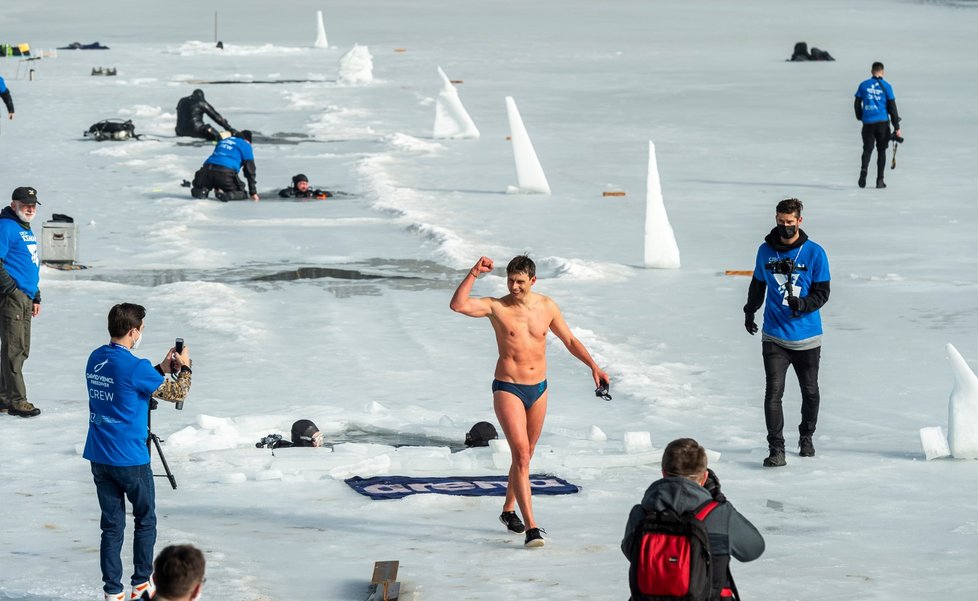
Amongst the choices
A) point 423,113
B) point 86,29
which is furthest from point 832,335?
point 86,29

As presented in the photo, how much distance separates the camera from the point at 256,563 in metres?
8.64

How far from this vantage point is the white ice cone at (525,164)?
83.2 ft

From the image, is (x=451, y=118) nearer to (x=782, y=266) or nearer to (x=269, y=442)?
(x=269, y=442)

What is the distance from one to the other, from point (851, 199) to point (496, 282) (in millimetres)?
8104

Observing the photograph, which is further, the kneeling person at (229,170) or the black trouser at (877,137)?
the kneeling person at (229,170)

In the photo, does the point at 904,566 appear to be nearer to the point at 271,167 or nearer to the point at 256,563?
the point at 256,563

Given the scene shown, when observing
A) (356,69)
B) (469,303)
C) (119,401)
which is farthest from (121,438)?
(356,69)

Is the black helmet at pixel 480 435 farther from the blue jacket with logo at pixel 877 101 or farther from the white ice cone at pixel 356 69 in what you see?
the white ice cone at pixel 356 69

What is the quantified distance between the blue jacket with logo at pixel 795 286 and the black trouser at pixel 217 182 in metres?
15.9

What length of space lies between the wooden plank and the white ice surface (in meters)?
0.16

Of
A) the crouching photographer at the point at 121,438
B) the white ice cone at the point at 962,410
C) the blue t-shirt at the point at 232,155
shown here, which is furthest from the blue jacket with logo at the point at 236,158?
the crouching photographer at the point at 121,438

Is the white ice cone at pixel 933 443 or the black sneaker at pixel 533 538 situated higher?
the white ice cone at pixel 933 443

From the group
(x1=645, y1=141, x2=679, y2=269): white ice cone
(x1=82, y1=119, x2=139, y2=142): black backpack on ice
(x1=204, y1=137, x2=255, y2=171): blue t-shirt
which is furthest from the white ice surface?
(x1=204, y1=137, x2=255, y2=171): blue t-shirt

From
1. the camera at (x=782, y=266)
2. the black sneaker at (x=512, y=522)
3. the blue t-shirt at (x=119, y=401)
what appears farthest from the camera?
the camera at (x=782, y=266)
